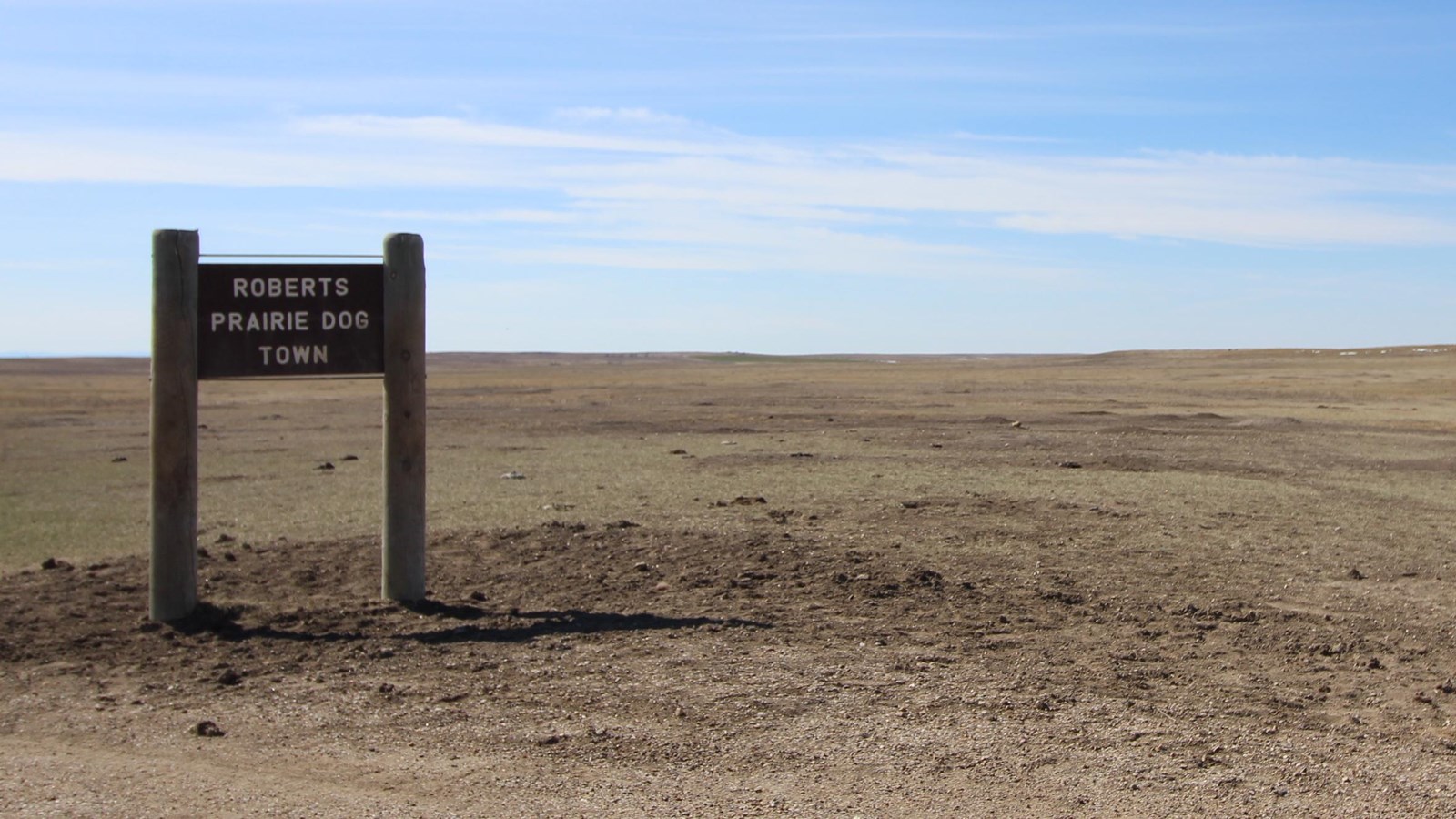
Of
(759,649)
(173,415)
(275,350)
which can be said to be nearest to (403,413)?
(275,350)

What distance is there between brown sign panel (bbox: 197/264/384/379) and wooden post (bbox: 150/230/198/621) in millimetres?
101

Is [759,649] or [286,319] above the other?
[286,319]

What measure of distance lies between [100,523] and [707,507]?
5701mm

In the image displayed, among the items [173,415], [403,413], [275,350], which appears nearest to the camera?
[173,415]

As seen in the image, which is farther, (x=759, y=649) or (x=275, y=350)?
(x=275, y=350)

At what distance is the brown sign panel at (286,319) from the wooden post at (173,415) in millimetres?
101

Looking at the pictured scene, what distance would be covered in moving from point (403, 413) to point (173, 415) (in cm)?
135

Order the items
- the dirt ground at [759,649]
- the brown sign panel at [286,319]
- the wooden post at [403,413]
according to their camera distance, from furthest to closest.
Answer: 1. the wooden post at [403,413]
2. the brown sign panel at [286,319]
3. the dirt ground at [759,649]

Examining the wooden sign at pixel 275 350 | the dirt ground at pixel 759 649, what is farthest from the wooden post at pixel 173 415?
the dirt ground at pixel 759 649

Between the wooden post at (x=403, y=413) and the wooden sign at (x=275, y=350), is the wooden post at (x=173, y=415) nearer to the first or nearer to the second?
the wooden sign at (x=275, y=350)

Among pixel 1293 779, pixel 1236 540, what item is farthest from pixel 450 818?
pixel 1236 540

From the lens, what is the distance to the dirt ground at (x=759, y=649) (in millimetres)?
5242

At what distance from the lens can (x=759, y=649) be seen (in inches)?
288

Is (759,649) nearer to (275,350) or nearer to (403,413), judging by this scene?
(403,413)
